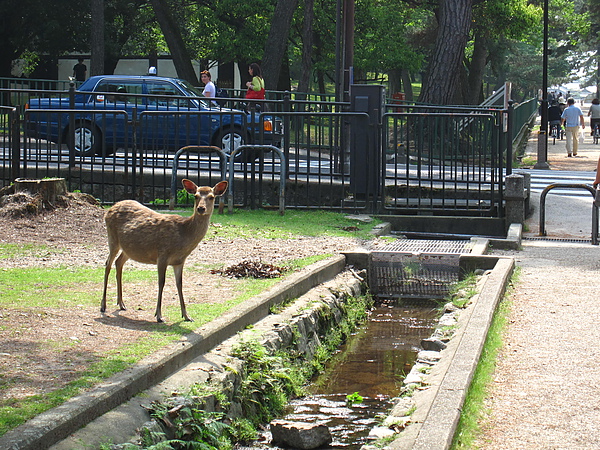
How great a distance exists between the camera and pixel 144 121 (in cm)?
1525

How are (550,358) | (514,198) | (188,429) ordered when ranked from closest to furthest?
(188,429) → (550,358) → (514,198)

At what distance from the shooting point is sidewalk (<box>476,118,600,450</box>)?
4.84m

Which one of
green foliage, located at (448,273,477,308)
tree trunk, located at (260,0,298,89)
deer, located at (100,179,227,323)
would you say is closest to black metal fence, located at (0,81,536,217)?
green foliage, located at (448,273,477,308)

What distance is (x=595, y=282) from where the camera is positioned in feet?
30.4

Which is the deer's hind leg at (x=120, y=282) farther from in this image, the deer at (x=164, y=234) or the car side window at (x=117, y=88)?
the car side window at (x=117, y=88)

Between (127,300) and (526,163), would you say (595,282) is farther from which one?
(526,163)

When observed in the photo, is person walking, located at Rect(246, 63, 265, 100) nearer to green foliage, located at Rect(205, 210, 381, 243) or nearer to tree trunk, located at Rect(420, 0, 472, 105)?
green foliage, located at Rect(205, 210, 381, 243)

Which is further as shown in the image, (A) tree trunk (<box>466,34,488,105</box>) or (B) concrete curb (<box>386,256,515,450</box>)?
(A) tree trunk (<box>466,34,488,105</box>)

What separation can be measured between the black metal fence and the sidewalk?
2139 millimetres

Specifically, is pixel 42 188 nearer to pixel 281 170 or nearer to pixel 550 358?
pixel 281 170

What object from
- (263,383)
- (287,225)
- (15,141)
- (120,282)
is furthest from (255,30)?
(263,383)

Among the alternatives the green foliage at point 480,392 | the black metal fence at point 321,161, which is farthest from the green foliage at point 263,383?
the black metal fence at point 321,161

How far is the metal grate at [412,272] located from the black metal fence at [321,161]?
10.4 ft

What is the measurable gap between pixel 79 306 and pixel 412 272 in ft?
14.3
